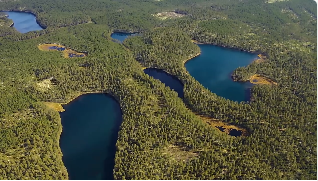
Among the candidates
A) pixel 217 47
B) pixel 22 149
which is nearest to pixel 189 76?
pixel 217 47

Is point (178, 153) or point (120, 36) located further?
point (120, 36)

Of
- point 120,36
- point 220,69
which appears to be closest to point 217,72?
point 220,69

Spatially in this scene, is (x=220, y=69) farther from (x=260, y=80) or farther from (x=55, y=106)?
(x=55, y=106)

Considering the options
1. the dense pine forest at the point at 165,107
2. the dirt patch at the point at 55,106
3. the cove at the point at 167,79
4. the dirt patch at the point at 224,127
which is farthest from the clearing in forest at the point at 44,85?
the dirt patch at the point at 224,127

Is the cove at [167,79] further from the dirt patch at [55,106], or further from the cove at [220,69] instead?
the dirt patch at [55,106]

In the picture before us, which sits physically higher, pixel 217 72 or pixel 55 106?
pixel 217 72

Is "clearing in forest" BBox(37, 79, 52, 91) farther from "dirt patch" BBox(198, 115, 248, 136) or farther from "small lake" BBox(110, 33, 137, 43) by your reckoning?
"small lake" BBox(110, 33, 137, 43)

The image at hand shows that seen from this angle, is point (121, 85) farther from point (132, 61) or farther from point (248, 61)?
point (248, 61)

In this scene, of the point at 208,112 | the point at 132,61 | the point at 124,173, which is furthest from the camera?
the point at 132,61
